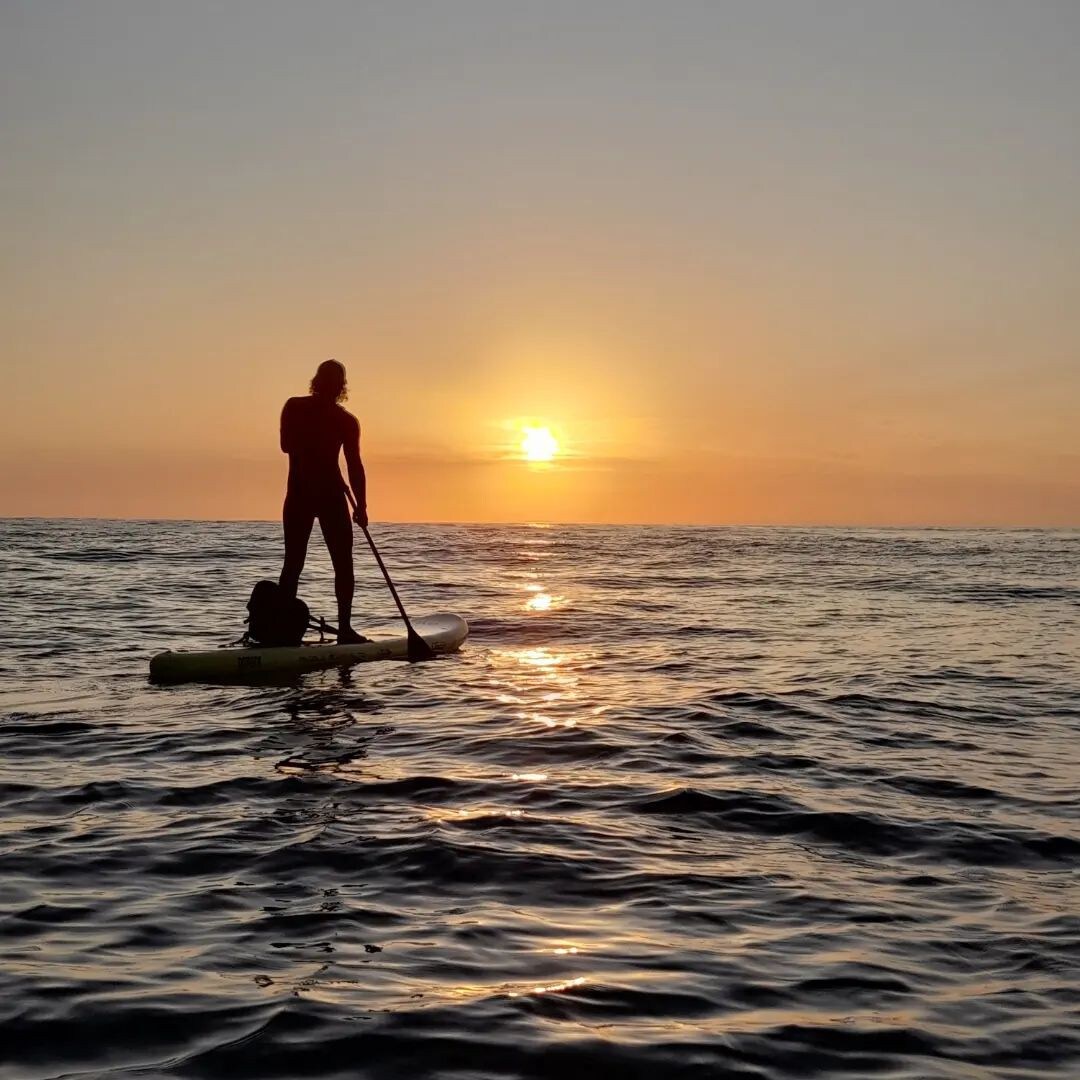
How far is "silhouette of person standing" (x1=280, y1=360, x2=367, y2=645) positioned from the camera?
12.1 metres

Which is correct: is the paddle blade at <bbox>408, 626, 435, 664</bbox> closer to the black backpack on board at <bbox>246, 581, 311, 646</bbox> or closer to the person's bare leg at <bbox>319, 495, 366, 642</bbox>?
the person's bare leg at <bbox>319, 495, 366, 642</bbox>

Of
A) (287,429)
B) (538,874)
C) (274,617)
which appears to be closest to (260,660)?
(274,617)

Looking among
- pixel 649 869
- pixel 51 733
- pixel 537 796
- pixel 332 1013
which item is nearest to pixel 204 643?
pixel 51 733

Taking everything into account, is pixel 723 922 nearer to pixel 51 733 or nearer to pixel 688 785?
pixel 688 785

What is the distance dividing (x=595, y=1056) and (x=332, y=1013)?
896 mm

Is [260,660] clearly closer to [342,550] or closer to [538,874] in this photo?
[342,550]

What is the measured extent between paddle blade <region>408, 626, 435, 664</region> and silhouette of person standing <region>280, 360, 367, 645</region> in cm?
128

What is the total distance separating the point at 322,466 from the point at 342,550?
99 centimetres

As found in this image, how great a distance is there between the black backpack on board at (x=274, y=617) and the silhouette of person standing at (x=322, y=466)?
0.54 feet

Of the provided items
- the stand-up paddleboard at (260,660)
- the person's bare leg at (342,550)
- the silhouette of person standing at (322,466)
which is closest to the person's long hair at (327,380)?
the silhouette of person standing at (322,466)

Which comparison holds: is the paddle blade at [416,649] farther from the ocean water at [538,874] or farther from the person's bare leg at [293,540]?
the person's bare leg at [293,540]

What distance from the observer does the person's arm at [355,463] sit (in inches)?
485

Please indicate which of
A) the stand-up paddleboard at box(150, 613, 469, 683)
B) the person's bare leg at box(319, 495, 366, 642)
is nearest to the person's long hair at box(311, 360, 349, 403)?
the person's bare leg at box(319, 495, 366, 642)

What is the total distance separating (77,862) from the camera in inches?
203
